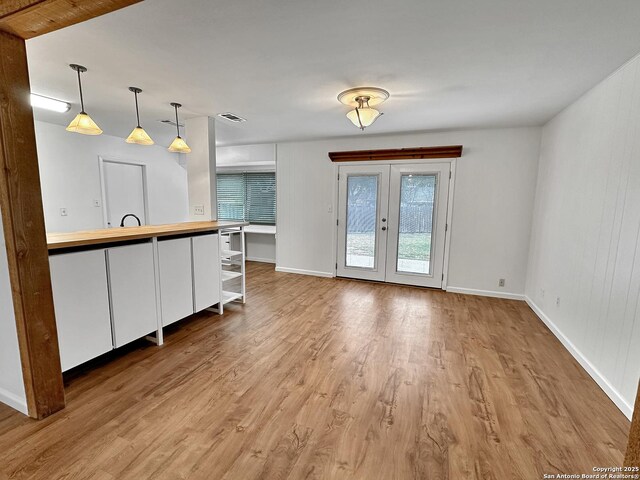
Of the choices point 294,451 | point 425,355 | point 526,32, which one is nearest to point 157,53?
point 526,32

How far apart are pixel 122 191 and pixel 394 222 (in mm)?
4678

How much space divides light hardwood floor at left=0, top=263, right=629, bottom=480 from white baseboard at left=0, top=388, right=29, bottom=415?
39mm

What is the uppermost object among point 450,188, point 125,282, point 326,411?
point 450,188

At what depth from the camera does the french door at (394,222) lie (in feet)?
13.8

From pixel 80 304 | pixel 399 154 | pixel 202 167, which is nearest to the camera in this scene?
pixel 80 304

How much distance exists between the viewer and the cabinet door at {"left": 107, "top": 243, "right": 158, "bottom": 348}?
2.15 m

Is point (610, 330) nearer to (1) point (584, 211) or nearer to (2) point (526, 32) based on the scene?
(1) point (584, 211)

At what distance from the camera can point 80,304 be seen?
1932 millimetres

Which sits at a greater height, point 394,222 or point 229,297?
point 394,222

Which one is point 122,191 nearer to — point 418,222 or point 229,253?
point 229,253

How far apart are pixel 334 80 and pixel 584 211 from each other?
7.99 ft

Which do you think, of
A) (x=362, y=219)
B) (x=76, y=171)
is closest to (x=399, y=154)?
(x=362, y=219)

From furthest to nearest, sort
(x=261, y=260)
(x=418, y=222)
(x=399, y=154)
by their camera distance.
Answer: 1. (x=261, y=260)
2. (x=418, y=222)
3. (x=399, y=154)

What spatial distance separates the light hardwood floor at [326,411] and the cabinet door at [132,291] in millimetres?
244
